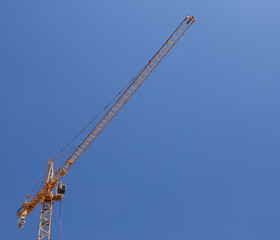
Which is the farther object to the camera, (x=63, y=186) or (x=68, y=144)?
(x=68, y=144)

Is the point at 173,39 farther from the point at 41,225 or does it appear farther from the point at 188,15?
the point at 41,225

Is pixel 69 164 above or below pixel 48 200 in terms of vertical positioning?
above

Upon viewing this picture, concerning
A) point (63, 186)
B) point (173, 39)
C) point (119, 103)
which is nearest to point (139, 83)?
point (119, 103)

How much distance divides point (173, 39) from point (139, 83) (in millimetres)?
8939

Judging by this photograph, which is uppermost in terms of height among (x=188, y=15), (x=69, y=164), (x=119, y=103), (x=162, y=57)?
(x=188, y=15)

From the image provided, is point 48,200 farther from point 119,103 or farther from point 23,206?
point 119,103

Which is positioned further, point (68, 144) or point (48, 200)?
point (68, 144)

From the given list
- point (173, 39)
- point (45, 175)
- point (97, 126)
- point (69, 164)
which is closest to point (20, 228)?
point (45, 175)

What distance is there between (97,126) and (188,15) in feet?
74.0

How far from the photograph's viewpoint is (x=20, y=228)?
5528cm

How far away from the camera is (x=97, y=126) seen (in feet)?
187

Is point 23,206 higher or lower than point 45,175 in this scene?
lower

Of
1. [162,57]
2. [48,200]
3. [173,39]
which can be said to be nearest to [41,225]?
[48,200]

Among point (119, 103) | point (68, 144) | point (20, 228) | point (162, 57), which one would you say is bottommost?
point (20, 228)
